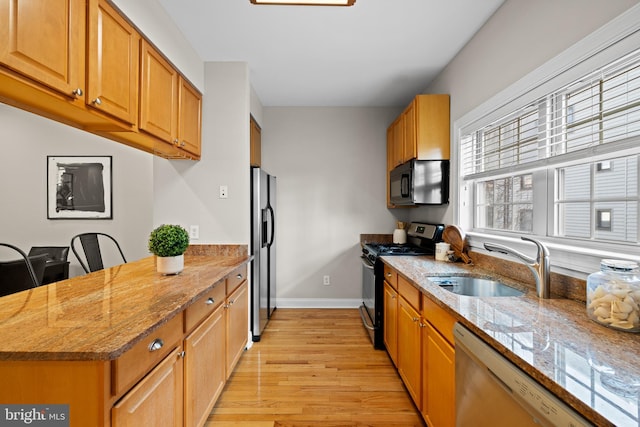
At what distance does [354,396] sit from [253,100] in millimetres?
2989

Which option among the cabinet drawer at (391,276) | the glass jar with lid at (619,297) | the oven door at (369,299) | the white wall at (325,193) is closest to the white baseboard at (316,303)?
the white wall at (325,193)

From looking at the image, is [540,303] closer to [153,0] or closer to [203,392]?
[203,392]

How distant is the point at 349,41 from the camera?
241 centimetres

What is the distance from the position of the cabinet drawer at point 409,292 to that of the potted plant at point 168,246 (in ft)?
4.84

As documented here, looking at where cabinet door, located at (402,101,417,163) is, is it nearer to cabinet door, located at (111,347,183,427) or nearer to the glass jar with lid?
the glass jar with lid

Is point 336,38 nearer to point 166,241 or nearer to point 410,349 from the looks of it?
point 166,241

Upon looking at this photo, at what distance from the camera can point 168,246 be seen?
184 cm

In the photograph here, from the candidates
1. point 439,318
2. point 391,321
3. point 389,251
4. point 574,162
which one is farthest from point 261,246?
point 574,162

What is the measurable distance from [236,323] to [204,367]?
68 centimetres

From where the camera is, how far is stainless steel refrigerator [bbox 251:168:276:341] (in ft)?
9.36

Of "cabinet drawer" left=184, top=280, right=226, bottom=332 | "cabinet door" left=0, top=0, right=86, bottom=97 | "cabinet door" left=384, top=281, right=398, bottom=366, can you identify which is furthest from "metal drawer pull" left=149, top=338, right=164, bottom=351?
"cabinet door" left=384, top=281, right=398, bottom=366

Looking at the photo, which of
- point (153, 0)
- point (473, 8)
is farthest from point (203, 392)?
point (473, 8)

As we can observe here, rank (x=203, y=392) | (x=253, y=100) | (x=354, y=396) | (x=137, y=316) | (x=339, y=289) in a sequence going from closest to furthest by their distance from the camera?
(x=137, y=316), (x=203, y=392), (x=354, y=396), (x=253, y=100), (x=339, y=289)

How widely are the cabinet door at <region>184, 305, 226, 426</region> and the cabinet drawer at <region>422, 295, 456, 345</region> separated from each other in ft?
4.04
